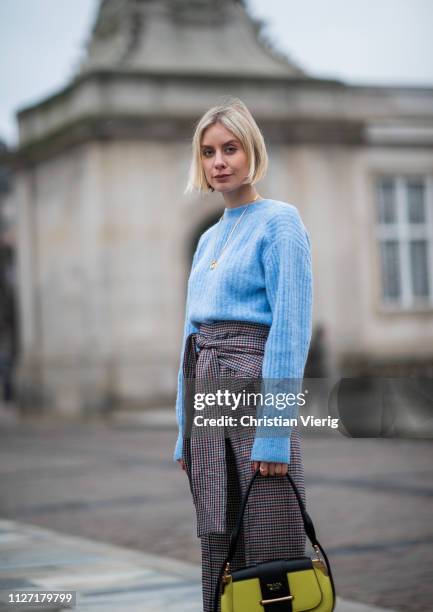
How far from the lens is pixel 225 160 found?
3.10m

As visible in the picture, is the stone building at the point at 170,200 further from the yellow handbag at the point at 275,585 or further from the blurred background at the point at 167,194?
the yellow handbag at the point at 275,585

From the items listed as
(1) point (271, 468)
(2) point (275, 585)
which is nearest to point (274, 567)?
(2) point (275, 585)

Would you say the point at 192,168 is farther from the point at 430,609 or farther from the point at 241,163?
the point at 430,609

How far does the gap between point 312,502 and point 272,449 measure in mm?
5382

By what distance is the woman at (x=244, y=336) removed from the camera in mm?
2890

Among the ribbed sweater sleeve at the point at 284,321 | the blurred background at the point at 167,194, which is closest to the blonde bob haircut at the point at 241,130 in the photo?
the ribbed sweater sleeve at the point at 284,321

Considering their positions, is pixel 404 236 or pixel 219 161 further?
pixel 404 236

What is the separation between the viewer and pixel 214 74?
71.7 feet

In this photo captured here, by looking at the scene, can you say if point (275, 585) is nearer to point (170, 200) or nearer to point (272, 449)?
point (272, 449)

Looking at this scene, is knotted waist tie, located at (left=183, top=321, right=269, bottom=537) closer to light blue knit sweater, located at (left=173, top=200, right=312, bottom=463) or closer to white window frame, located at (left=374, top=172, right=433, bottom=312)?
light blue knit sweater, located at (left=173, top=200, right=312, bottom=463)

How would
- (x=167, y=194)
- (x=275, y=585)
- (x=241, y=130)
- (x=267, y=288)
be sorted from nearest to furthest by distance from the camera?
(x=275, y=585) → (x=267, y=288) → (x=241, y=130) → (x=167, y=194)

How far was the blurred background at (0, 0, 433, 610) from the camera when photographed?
2091 cm

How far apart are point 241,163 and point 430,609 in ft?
7.83

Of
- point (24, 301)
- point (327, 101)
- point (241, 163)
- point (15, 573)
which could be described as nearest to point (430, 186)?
point (327, 101)
